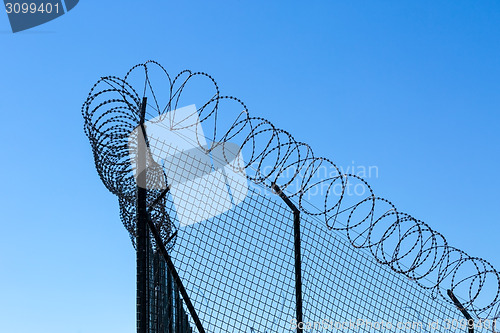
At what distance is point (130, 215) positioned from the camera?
593 cm

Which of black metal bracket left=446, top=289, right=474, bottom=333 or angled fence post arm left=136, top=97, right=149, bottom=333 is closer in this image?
angled fence post arm left=136, top=97, right=149, bottom=333

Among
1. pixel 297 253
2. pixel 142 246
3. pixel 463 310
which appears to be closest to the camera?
pixel 142 246

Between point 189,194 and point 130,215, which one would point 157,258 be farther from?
point 130,215

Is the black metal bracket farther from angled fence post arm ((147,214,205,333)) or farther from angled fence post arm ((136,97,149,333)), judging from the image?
angled fence post arm ((136,97,149,333))

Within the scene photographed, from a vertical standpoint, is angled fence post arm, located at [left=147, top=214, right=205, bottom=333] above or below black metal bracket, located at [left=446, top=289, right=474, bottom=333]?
below

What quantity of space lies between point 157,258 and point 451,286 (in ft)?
10.5

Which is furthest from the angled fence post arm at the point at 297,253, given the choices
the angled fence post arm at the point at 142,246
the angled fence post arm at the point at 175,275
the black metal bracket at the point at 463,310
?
the black metal bracket at the point at 463,310

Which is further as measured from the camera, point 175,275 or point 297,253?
point 297,253

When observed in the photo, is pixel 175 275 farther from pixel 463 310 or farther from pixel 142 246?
pixel 463 310

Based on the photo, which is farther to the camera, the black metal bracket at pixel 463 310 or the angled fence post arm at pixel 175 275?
the black metal bracket at pixel 463 310

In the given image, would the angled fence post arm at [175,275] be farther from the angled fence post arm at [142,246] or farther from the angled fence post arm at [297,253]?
the angled fence post arm at [297,253]

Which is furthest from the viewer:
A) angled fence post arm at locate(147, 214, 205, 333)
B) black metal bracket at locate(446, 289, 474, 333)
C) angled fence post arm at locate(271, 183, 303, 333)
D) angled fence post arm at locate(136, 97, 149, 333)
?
black metal bracket at locate(446, 289, 474, 333)

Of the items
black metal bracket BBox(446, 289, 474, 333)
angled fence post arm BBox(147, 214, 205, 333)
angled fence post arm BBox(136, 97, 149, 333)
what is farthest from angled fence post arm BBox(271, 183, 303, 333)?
black metal bracket BBox(446, 289, 474, 333)

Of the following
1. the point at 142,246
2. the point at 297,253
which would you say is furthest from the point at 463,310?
the point at 142,246
